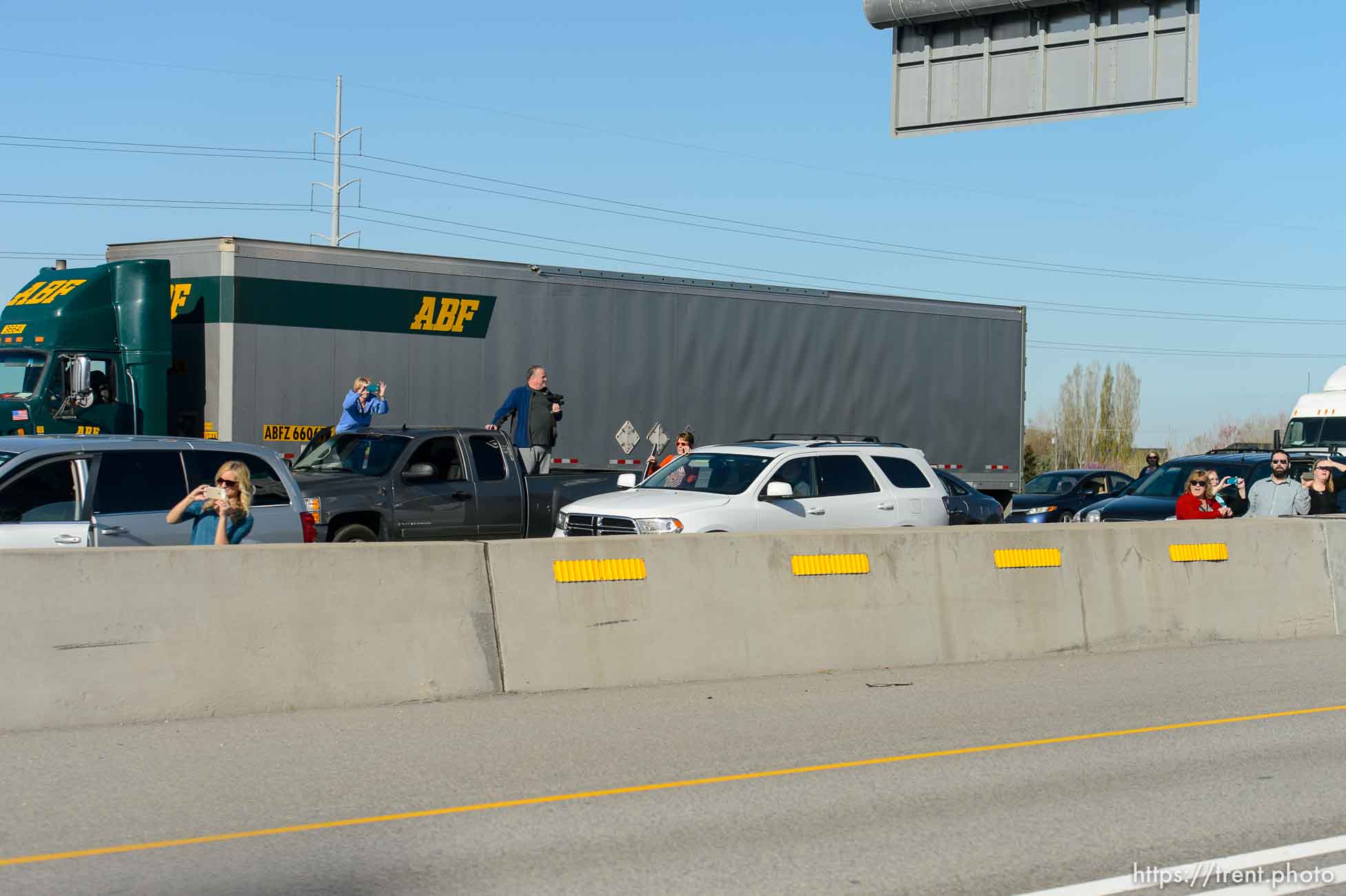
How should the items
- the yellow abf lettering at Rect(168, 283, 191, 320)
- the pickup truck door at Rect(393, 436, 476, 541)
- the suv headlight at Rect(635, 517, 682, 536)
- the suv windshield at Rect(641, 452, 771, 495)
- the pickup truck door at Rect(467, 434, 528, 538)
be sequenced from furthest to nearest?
the yellow abf lettering at Rect(168, 283, 191, 320) → the pickup truck door at Rect(467, 434, 528, 538) → the pickup truck door at Rect(393, 436, 476, 541) → the suv windshield at Rect(641, 452, 771, 495) → the suv headlight at Rect(635, 517, 682, 536)

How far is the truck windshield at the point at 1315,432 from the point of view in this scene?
2758 centimetres

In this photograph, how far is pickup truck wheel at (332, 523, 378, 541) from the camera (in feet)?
52.3

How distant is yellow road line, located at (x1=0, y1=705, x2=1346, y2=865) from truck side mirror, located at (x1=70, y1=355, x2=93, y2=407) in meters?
13.2

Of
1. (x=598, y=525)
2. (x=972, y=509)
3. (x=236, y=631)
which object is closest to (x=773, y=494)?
(x=598, y=525)

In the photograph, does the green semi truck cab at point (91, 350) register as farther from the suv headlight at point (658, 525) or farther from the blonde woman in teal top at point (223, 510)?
the blonde woman in teal top at point (223, 510)

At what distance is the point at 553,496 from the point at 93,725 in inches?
355

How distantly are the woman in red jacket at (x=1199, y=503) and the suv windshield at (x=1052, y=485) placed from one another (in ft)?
44.4

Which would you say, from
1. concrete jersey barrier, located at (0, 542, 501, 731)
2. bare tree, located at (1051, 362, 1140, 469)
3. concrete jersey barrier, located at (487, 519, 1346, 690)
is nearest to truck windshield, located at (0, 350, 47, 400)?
concrete jersey barrier, located at (0, 542, 501, 731)

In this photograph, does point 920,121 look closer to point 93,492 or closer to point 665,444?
point 665,444

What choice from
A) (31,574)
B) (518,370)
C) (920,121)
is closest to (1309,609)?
(920,121)

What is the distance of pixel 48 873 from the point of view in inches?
234

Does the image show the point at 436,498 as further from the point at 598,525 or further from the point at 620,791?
the point at 620,791

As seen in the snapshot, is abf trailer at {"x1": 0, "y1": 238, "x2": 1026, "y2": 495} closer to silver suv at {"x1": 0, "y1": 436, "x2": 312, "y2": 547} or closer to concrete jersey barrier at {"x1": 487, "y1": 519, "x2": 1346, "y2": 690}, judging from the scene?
silver suv at {"x1": 0, "y1": 436, "x2": 312, "y2": 547}

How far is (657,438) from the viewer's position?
24.9 m
